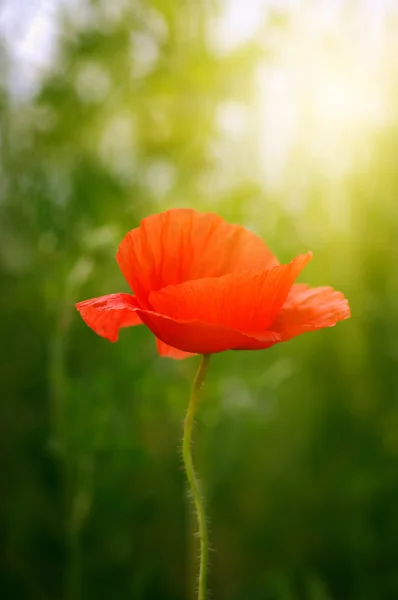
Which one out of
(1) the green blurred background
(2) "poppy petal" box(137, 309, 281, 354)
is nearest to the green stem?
(2) "poppy petal" box(137, 309, 281, 354)

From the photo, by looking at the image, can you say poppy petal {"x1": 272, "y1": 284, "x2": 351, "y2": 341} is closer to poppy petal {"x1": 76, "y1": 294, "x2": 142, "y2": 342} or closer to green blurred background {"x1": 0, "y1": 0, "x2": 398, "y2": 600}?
poppy petal {"x1": 76, "y1": 294, "x2": 142, "y2": 342}

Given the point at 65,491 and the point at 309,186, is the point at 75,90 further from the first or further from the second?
the point at 65,491

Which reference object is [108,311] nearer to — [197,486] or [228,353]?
[197,486]

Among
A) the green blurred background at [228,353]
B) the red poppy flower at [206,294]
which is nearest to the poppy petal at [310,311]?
the red poppy flower at [206,294]

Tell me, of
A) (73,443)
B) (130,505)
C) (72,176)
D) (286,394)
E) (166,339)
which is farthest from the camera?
(286,394)

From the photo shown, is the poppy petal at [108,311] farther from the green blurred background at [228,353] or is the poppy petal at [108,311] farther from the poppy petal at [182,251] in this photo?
the green blurred background at [228,353]

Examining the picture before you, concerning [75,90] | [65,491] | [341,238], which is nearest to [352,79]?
[341,238]
